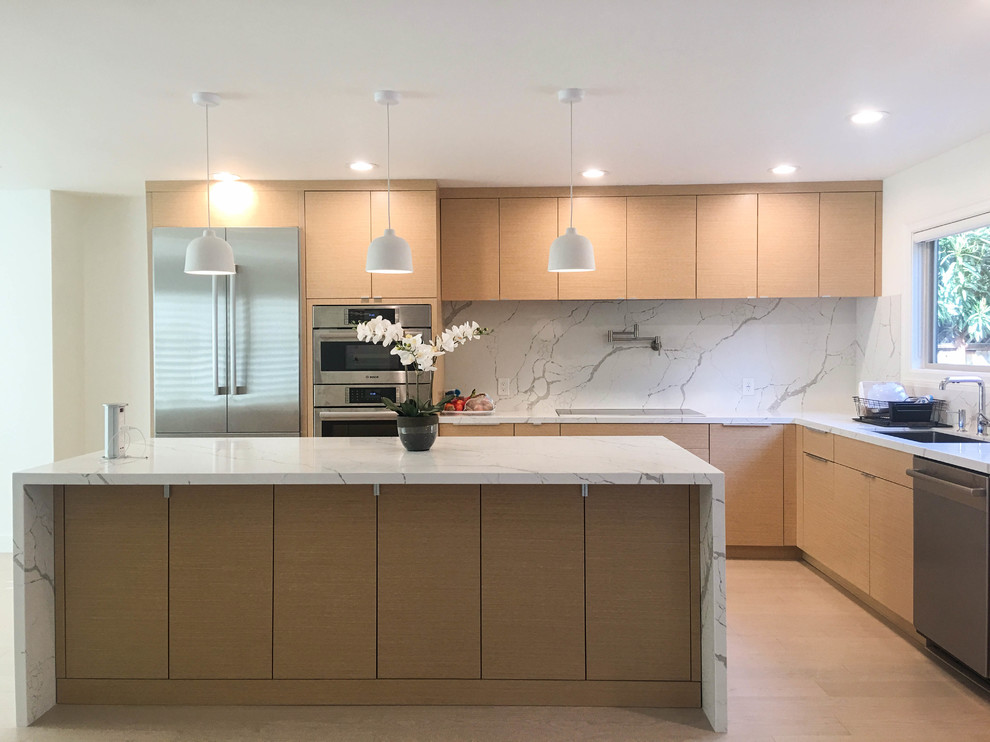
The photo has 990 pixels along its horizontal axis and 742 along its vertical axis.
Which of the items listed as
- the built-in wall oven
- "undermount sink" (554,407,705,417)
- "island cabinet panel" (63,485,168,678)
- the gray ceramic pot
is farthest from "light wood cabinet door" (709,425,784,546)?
"island cabinet panel" (63,485,168,678)

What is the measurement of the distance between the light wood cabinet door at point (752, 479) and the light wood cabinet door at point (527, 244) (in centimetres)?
150

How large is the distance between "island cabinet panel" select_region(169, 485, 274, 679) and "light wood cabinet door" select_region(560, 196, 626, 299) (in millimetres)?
2876

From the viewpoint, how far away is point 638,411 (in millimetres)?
5379

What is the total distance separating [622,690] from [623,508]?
672mm

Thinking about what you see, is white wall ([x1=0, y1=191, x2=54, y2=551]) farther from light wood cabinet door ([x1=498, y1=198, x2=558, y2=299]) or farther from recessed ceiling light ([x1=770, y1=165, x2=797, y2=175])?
recessed ceiling light ([x1=770, y1=165, x2=797, y2=175])

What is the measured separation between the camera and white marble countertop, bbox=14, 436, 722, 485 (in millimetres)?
2664

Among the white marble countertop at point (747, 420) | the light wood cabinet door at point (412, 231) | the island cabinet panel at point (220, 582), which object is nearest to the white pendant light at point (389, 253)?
the island cabinet panel at point (220, 582)

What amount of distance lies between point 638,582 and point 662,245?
2.85m

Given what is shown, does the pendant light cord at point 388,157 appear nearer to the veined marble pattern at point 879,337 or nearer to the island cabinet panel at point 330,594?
the island cabinet panel at point 330,594

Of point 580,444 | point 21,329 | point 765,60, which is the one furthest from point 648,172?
point 21,329

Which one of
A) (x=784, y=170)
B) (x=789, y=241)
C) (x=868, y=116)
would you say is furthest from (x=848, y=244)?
(x=868, y=116)

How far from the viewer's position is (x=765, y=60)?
2885 millimetres

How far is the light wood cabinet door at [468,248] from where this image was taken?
5207 millimetres

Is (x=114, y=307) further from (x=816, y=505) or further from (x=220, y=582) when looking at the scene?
(x=816, y=505)
